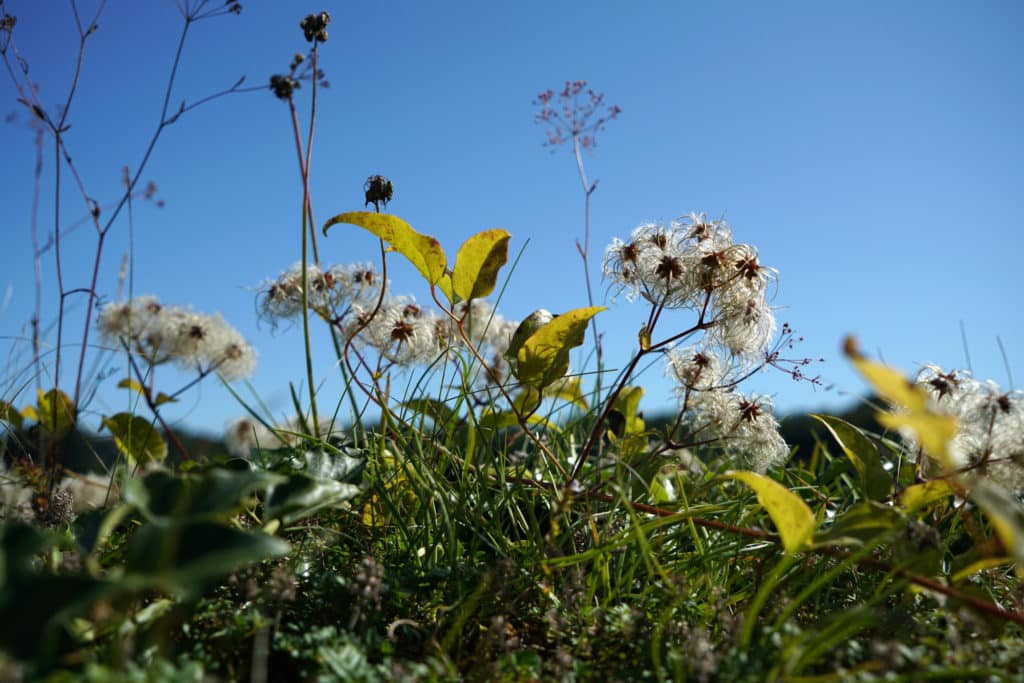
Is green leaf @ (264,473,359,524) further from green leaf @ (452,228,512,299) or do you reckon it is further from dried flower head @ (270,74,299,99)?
dried flower head @ (270,74,299,99)

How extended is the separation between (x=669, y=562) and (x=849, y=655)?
57cm

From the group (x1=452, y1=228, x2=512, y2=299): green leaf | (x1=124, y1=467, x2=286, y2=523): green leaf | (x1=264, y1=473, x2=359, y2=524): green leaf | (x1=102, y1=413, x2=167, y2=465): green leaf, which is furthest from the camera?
(x1=102, y1=413, x2=167, y2=465): green leaf

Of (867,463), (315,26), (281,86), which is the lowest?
(867,463)

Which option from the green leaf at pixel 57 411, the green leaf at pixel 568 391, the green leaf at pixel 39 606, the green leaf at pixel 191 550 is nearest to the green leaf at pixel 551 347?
the green leaf at pixel 568 391

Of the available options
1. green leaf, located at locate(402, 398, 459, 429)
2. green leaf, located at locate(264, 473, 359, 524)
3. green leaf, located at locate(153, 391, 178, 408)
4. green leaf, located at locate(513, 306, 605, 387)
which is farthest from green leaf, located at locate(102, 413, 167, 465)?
green leaf, located at locate(264, 473, 359, 524)

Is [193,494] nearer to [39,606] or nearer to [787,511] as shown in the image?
[39,606]

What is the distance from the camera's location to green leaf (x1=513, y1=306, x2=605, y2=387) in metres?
1.58

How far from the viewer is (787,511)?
109 centimetres

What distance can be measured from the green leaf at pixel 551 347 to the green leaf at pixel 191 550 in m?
0.94

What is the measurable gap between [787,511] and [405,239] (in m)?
0.97

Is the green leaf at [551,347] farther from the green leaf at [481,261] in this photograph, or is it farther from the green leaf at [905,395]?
the green leaf at [905,395]

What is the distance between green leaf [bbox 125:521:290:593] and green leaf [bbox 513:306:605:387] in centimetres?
94

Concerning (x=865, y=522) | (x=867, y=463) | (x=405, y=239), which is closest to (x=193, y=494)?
(x=405, y=239)

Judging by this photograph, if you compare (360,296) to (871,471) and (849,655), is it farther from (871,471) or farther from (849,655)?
(849,655)
